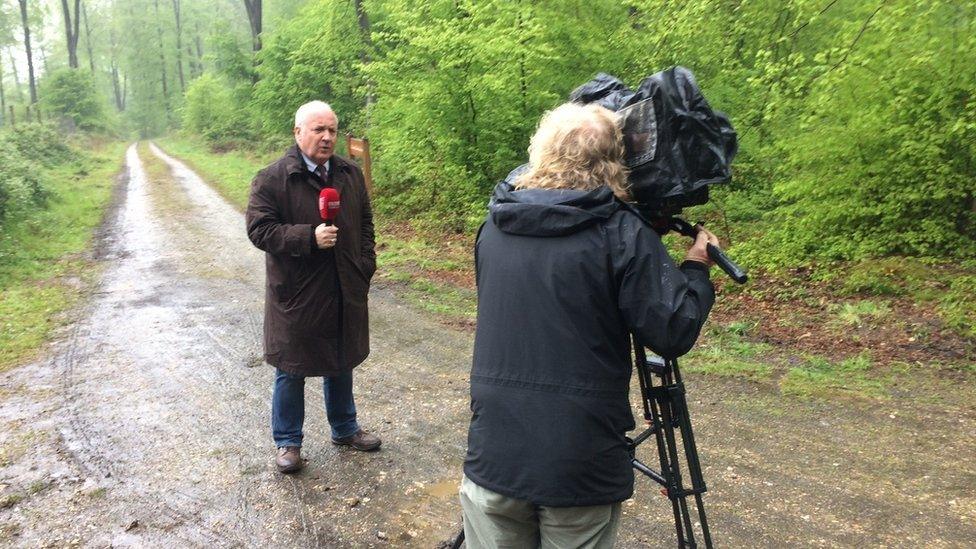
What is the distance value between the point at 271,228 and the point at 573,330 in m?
2.42

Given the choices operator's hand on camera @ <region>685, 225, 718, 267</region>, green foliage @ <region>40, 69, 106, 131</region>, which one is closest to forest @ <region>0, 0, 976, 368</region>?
operator's hand on camera @ <region>685, 225, 718, 267</region>

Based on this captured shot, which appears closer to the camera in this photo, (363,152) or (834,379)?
(834,379)

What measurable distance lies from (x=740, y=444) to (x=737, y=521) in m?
0.88

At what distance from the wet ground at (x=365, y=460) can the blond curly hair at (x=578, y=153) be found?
2096 millimetres

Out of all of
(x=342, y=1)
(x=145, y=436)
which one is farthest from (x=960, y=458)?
(x=342, y=1)

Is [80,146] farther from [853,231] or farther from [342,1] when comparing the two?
[853,231]

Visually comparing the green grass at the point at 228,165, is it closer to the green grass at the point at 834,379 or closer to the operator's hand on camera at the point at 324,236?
the operator's hand on camera at the point at 324,236

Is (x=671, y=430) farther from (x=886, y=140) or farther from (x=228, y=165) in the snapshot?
(x=228, y=165)

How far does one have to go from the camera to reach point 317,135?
12.0 feet

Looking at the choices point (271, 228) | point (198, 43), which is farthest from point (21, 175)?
point (198, 43)

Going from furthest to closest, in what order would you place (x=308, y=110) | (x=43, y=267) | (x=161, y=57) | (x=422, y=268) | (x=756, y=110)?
(x=161, y=57)
(x=43, y=267)
(x=422, y=268)
(x=756, y=110)
(x=308, y=110)

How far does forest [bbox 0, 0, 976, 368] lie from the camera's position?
6391 mm

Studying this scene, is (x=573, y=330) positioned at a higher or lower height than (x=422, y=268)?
higher

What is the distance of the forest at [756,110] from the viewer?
21.0ft
